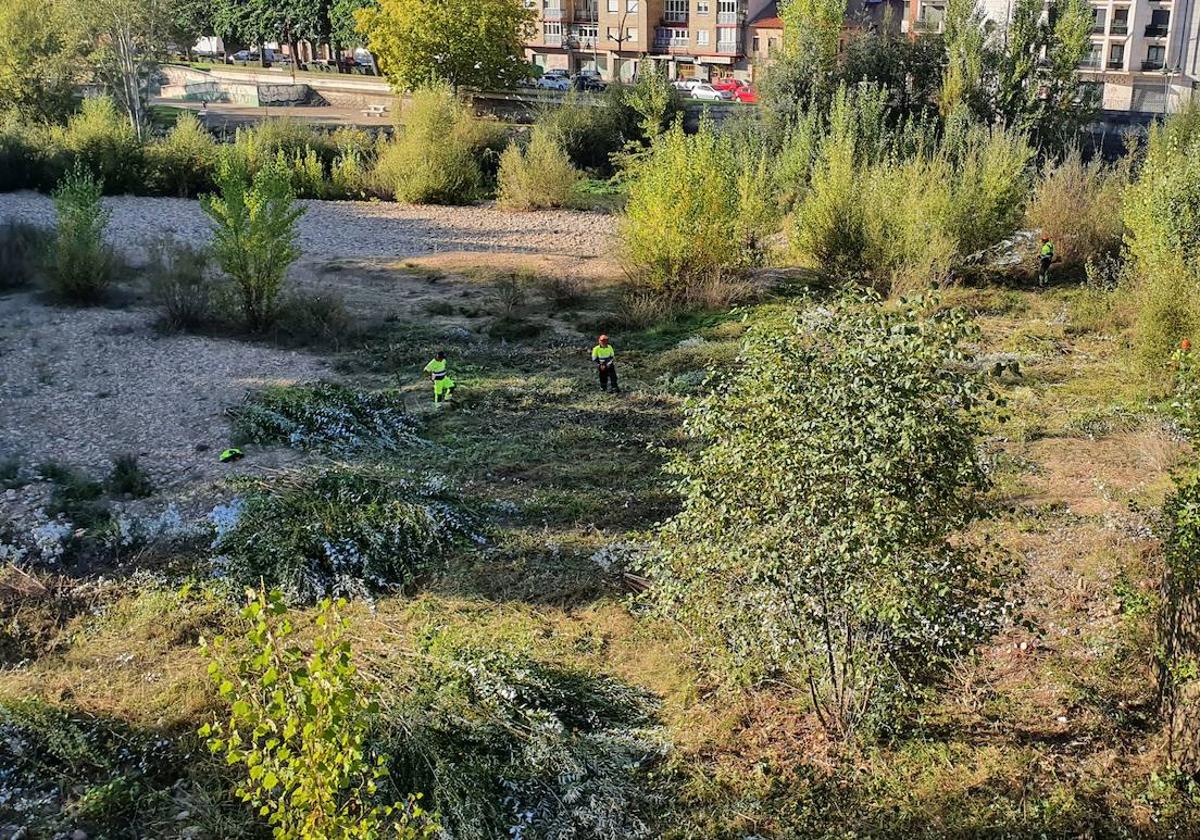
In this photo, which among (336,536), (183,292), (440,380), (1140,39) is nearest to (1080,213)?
(440,380)

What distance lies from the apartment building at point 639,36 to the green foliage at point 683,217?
44.9 m

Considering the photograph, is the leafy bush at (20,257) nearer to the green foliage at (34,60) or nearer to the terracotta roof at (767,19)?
the green foliage at (34,60)

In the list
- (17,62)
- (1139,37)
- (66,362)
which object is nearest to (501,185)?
(17,62)

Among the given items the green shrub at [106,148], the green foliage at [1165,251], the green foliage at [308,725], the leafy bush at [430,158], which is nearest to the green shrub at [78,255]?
the green shrub at [106,148]

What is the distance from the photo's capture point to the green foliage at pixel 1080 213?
25.3 metres

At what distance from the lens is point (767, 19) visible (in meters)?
65.1

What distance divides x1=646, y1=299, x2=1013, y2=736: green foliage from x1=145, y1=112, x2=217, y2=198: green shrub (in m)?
32.2

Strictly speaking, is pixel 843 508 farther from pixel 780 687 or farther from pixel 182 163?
pixel 182 163

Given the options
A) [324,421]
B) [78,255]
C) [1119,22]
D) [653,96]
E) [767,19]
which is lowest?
[324,421]

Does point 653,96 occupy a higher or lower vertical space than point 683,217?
higher

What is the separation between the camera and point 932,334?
711cm

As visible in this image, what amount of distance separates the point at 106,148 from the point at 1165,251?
31719mm

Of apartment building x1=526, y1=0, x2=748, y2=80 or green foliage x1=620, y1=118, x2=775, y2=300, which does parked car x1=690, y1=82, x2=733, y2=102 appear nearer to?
apartment building x1=526, y1=0, x2=748, y2=80

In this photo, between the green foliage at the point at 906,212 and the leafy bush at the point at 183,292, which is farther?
the green foliage at the point at 906,212
